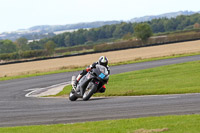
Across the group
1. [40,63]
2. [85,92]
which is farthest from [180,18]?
[85,92]

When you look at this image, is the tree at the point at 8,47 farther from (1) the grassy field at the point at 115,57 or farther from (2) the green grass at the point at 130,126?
(2) the green grass at the point at 130,126

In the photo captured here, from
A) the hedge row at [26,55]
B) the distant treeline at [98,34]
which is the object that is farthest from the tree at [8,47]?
the hedge row at [26,55]

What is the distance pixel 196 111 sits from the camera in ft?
37.5

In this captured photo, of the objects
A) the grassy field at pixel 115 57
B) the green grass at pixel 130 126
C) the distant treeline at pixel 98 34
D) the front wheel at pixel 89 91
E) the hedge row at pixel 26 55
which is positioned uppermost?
the green grass at pixel 130 126

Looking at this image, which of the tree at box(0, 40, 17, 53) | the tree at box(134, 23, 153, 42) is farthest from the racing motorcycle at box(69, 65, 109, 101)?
the tree at box(0, 40, 17, 53)

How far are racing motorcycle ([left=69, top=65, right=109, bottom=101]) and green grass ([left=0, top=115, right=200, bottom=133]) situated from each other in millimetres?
4837

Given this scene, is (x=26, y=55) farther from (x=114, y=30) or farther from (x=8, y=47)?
(x=114, y=30)

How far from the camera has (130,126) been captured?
394 inches

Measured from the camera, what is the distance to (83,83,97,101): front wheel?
639 inches

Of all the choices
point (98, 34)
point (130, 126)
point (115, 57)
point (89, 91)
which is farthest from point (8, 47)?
point (130, 126)

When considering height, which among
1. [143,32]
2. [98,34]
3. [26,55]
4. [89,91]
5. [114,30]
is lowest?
[98,34]

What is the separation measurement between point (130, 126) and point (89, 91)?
668 cm

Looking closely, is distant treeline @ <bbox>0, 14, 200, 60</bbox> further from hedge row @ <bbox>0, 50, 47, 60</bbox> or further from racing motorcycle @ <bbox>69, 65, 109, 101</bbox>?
racing motorcycle @ <bbox>69, 65, 109, 101</bbox>

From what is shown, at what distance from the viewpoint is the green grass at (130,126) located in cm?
931
